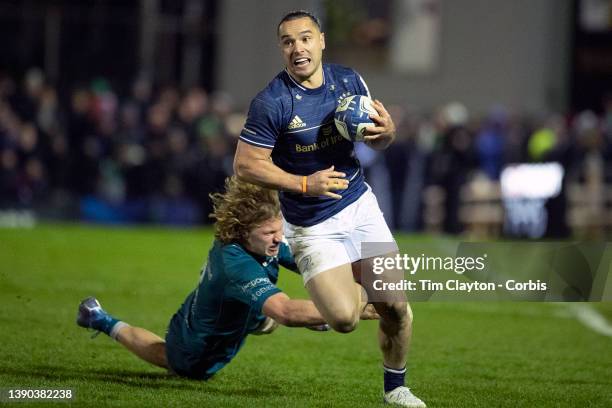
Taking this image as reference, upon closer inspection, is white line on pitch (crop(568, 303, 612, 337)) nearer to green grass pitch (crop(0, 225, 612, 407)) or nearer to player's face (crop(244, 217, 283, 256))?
green grass pitch (crop(0, 225, 612, 407))

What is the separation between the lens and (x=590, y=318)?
39.8ft

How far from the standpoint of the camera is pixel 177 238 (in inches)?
773

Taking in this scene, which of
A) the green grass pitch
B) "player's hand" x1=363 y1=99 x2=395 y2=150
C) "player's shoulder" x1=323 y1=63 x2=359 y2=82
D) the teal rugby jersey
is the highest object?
"player's shoulder" x1=323 y1=63 x2=359 y2=82

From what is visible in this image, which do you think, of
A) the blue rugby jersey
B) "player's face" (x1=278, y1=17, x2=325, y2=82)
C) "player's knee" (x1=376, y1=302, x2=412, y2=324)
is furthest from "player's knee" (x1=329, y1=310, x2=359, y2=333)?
"player's face" (x1=278, y1=17, x2=325, y2=82)

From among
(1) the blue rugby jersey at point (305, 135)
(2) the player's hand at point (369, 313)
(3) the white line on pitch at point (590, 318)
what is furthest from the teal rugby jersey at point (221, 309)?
(3) the white line on pitch at point (590, 318)

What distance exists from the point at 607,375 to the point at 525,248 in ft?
20.0

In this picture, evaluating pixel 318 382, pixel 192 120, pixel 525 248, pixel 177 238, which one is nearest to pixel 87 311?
pixel 318 382

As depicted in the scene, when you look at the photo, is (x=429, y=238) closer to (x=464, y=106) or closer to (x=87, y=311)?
(x=464, y=106)

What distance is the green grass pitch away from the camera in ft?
24.1

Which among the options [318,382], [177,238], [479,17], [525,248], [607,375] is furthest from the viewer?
[479,17]

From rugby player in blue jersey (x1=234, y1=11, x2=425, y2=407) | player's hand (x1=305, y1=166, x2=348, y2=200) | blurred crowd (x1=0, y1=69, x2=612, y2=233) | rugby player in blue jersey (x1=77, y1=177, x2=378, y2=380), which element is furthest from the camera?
blurred crowd (x1=0, y1=69, x2=612, y2=233)

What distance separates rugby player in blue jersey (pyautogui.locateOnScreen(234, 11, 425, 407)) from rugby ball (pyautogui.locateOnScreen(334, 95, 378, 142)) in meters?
0.06

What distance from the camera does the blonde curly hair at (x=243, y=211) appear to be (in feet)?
24.1

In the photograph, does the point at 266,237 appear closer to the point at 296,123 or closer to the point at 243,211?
the point at 243,211
